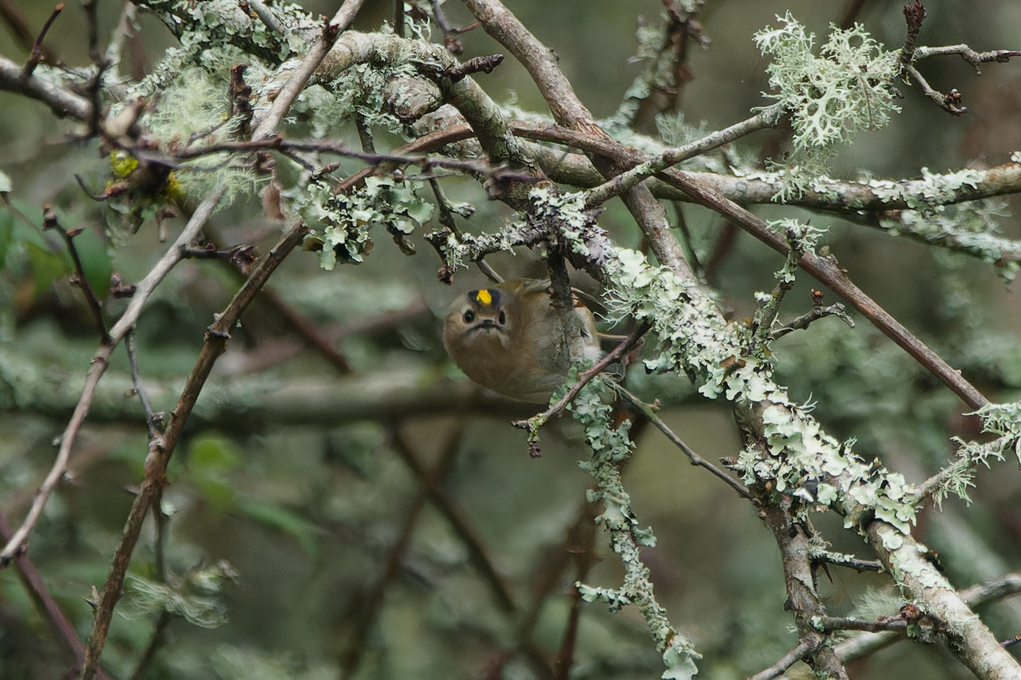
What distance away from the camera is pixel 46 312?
3553 millimetres

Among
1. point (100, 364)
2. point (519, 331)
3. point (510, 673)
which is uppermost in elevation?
point (519, 331)

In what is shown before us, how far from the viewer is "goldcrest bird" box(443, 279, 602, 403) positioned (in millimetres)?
2406

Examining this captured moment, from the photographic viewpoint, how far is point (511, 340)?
2.45 metres

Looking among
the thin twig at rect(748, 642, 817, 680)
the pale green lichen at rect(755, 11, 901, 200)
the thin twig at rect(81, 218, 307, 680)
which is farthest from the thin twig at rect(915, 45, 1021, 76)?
the thin twig at rect(81, 218, 307, 680)

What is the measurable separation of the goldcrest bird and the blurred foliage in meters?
0.39

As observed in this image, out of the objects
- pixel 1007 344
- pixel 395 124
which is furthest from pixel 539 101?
pixel 1007 344

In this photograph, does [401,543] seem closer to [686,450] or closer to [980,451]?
[686,450]

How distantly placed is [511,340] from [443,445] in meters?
1.28

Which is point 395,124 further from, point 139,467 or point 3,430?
point 3,430

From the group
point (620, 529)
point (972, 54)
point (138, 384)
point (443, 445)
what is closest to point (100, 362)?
point (138, 384)

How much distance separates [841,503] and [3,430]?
3800 millimetres

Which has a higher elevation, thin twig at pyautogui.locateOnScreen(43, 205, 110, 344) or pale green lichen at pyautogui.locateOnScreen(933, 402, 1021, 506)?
pale green lichen at pyautogui.locateOnScreen(933, 402, 1021, 506)

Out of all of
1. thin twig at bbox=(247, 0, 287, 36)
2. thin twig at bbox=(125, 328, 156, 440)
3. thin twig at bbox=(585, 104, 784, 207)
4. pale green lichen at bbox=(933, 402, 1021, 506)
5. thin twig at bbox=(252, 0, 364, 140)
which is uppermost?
thin twig at bbox=(247, 0, 287, 36)

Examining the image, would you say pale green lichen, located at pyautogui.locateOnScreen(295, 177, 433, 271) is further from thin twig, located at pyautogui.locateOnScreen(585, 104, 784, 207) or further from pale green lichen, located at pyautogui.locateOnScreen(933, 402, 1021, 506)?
pale green lichen, located at pyautogui.locateOnScreen(933, 402, 1021, 506)
